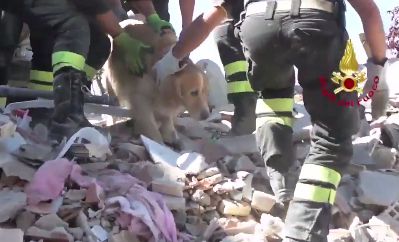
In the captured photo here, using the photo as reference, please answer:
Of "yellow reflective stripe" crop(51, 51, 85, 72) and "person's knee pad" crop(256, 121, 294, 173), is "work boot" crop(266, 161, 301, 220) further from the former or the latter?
"yellow reflective stripe" crop(51, 51, 85, 72)

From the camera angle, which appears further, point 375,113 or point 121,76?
point 375,113

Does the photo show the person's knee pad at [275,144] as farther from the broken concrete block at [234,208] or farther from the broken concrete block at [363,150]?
the broken concrete block at [363,150]

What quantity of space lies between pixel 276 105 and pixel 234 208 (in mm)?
544

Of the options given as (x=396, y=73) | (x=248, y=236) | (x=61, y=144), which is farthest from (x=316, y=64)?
(x=396, y=73)

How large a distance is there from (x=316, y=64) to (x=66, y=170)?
1.21m

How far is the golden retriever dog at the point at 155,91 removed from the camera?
439cm

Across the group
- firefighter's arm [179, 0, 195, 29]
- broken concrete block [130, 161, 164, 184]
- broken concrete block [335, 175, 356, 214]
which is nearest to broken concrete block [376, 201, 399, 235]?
broken concrete block [335, 175, 356, 214]

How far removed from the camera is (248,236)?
9.96 feet

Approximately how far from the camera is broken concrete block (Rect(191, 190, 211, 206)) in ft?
10.8

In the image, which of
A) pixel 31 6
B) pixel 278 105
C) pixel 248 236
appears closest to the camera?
pixel 248 236

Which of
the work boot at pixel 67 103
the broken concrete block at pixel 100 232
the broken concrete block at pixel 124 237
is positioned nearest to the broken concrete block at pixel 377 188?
the broken concrete block at pixel 124 237

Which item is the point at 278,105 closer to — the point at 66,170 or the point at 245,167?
the point at 245,167

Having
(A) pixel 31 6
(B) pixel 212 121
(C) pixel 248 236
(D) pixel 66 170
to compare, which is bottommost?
(B) pixel 212 121

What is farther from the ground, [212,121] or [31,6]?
[31,6]
